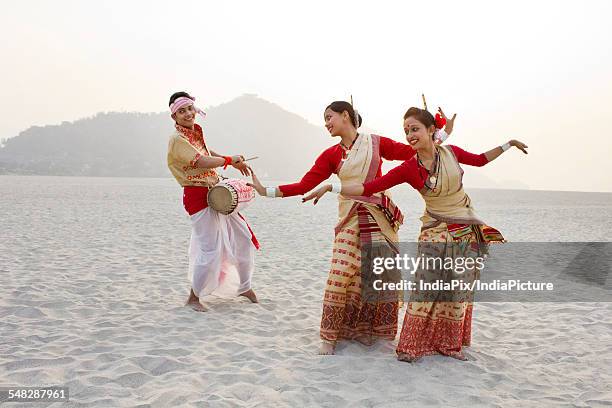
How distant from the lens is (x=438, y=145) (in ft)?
13.9

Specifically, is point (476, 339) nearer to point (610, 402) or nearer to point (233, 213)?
point (610, 402)

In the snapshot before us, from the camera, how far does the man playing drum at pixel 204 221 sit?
18.1 feet

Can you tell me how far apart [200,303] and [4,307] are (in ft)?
6.75

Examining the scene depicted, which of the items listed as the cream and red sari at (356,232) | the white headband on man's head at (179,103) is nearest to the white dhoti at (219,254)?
the white headband on man's head at (179,103)

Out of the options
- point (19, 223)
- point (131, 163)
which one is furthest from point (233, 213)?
point (131, 163)

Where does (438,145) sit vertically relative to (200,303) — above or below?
above

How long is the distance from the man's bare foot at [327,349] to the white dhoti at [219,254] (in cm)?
177

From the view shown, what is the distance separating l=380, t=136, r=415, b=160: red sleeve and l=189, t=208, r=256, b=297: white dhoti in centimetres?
210

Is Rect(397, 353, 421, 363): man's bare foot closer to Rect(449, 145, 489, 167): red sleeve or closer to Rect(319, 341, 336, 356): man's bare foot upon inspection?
Rect(319, 341, 336, 356): man's bare foot

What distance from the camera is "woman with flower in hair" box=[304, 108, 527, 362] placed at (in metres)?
4.11

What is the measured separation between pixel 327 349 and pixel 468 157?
6.49ft

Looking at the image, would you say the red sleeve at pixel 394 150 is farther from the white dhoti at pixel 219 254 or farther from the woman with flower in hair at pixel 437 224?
the white dhoti at pixel 219 254

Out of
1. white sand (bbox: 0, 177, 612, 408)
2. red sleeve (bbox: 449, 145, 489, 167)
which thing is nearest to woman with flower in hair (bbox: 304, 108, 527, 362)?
red sleeve (bbox: 449, 145, 489, 167)

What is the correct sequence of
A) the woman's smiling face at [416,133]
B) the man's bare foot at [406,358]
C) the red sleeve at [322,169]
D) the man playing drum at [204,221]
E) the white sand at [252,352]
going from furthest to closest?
the man playing drum at [204,221], the red sleeve at [322,169], the man's bare foot at [406,358], the woman's smiling face at [416,133], the white sand at [252,352]
